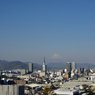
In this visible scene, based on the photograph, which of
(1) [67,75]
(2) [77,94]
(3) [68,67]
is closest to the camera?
(2) [77,94]

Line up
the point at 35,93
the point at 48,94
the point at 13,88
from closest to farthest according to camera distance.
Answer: the point at 13,88 → the point at 48,94 → the point at 35,93

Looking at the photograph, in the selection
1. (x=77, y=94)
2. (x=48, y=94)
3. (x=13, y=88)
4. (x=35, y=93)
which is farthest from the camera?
(x=35, y=93)

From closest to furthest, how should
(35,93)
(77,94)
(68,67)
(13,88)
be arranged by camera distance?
1. (13,88)
2. (77,94)
3. (35,93)
4. (68,67)

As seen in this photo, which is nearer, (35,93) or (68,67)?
(35,93)

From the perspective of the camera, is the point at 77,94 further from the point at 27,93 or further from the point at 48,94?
the point at 27,93

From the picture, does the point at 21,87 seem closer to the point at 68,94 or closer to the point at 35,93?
the point at 68,94

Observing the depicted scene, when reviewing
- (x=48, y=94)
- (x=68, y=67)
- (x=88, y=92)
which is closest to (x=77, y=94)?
(x=88, y=92)

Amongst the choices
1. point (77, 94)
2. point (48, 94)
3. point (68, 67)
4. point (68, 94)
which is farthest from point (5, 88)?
point (68, 67)

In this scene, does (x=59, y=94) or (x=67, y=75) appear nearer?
(x=59, y=94)
